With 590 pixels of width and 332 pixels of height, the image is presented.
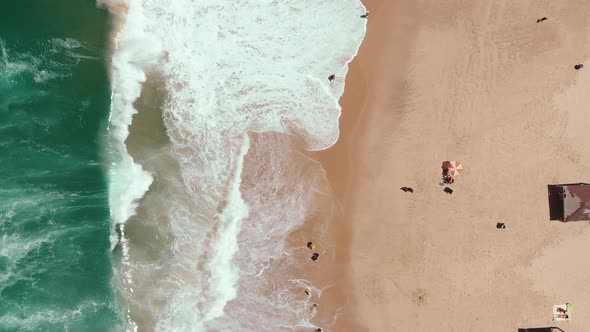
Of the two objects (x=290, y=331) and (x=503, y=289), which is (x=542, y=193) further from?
(x=290, y=331)

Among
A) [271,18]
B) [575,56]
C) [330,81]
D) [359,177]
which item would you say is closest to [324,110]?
[330,81]

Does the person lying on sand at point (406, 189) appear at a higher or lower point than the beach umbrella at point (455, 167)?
lower

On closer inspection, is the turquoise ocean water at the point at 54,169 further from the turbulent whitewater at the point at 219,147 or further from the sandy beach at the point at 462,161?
the sandy beach at the point at 462,161

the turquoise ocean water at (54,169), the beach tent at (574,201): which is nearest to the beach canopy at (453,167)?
the beach tent at (574,201)

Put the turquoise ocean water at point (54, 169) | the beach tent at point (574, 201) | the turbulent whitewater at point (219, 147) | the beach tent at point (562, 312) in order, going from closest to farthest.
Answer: the beach tent at point (574, 201), the turbulent whitewater at point (219, 147), the turquoise ocean water at point (54, 169), the beach tent at point (562, 312)

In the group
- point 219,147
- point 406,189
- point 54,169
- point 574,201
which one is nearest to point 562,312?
point 574,201

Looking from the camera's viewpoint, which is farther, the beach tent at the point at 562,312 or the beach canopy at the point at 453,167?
the beach tent at the point at 562,312

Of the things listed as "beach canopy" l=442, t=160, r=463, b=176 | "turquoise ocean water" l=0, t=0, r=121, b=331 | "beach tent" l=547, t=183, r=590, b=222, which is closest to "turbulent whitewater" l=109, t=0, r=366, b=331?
"turquoise ocean water" l=0, t=0, r=121, b=331
